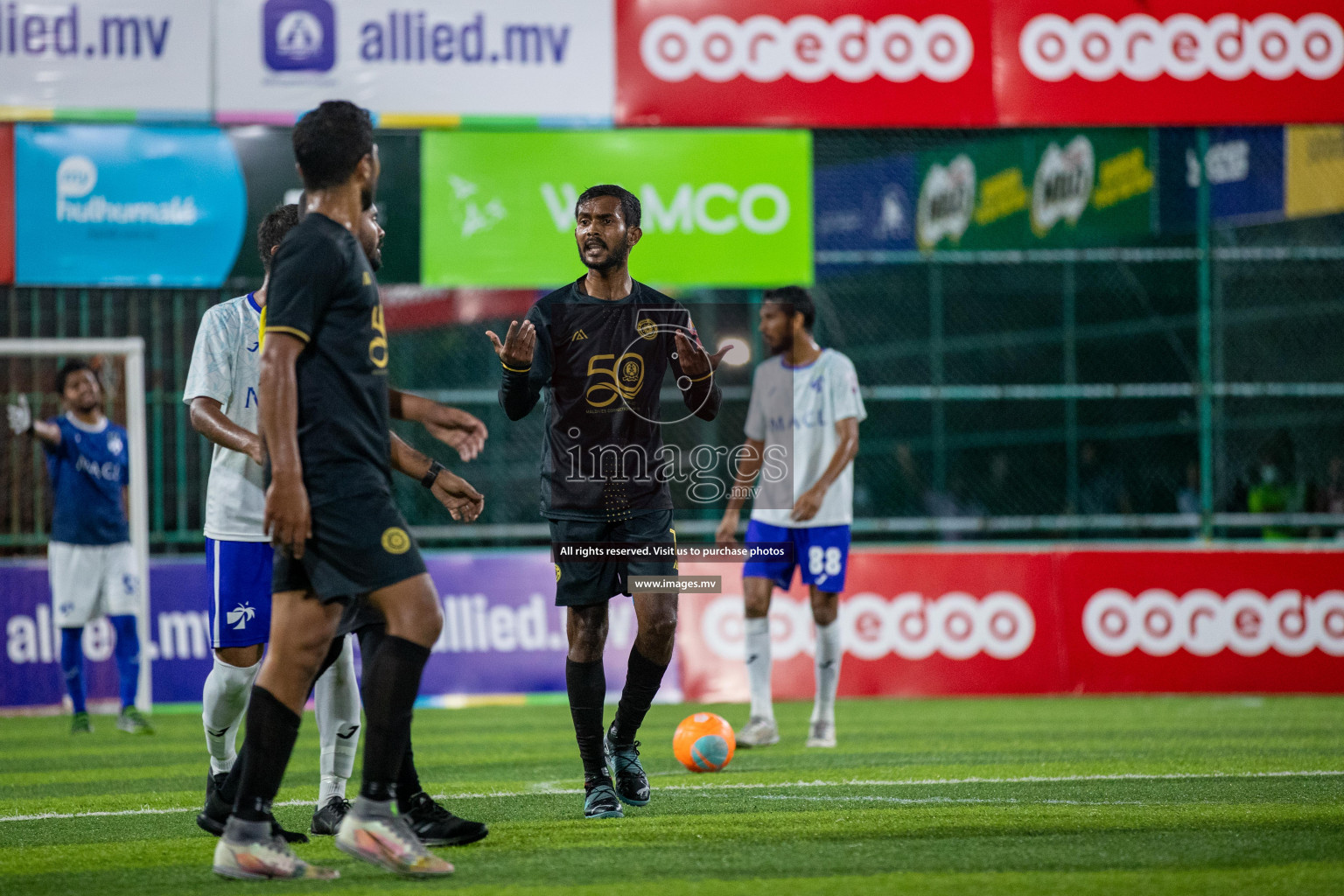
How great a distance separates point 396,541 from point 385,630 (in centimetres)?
28

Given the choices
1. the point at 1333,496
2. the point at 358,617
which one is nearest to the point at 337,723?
the point at 358,617

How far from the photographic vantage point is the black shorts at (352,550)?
4.27 m

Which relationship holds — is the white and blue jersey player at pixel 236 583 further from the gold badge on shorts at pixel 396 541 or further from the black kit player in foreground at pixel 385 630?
the gold badge on shorts at pixel 396 541

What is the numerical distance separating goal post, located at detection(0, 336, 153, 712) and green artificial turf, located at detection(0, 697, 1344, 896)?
3.89 feet

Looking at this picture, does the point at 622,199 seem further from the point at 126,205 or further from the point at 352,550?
the point at 126,205

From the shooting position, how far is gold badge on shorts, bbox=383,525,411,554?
430 centimetres

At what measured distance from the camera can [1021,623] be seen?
38.1ft

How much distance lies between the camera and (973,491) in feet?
68.5

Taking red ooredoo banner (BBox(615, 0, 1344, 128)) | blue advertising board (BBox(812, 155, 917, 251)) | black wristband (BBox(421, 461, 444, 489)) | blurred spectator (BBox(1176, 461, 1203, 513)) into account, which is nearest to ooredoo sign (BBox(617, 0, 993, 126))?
red ooredoo banner (BBox(615, 0, 1344, 128))

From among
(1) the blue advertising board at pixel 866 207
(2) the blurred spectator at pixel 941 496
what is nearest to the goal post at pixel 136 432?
(1) the blue advertising board at pixel 866 207

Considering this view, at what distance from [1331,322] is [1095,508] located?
3607 millimetres

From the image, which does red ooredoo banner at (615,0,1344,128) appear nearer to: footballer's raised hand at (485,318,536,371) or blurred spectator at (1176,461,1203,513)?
blurred spectator at (1176,461,1203,513)

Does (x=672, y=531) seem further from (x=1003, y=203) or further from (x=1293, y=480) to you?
(x=1003, y=203)

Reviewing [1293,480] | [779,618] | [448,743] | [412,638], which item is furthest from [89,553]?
[1293,480]
